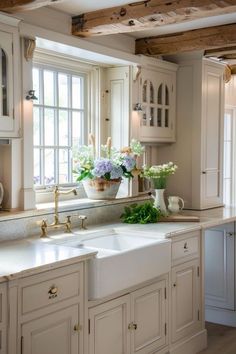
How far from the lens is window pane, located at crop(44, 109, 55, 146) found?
3.75 metres

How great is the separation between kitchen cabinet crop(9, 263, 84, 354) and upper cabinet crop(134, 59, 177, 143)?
1.88m

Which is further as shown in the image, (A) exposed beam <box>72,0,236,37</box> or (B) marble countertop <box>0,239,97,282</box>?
(A) exposed beam <box>72,0,236,37</box>

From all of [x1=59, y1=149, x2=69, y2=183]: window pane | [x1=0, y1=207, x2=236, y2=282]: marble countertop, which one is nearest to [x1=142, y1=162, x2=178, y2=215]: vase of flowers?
[x1=0, y1=207, x2=236, y2=282]: marble countertop

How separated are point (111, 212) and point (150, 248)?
0.86 m

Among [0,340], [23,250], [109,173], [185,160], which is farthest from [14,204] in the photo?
[185,160]

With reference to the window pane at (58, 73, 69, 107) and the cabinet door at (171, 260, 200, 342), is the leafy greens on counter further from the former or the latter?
the window pane at (58, 73, 69, 107)

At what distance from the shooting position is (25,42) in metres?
3.15

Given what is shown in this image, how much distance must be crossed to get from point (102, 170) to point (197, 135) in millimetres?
1162

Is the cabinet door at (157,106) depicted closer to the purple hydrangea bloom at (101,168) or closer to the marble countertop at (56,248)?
the purple hydrangea bloom at (101,168)

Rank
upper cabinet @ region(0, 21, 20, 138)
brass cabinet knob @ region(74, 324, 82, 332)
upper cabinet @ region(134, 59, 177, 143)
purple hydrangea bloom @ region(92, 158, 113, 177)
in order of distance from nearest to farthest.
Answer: brass cabinet knob @ region(74, 324, 82, 332), upper cabinet @ region(0, 21, 20, 138), purple hydrangea bloom @ region(92, 158, 113, 177), upper cabinet @ region(134, 59, 177, 143)

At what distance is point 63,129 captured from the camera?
→ 12.9 feet

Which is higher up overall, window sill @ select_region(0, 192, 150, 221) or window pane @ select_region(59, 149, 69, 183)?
window pane @ select_region(59, 149, 69, 183)

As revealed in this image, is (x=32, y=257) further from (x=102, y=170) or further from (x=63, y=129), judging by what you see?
(x=63, y=129)

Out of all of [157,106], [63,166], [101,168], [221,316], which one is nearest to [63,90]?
[63,166]
